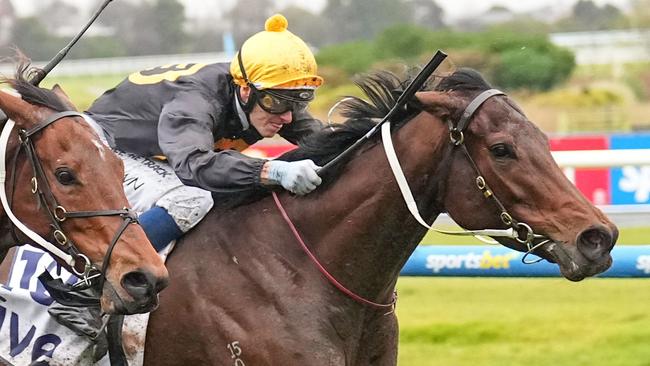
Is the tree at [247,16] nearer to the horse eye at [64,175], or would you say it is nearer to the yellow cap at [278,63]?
the yellow cap at [278,63]

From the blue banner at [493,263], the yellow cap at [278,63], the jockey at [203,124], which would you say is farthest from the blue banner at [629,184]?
the yellow cap at [278,63]

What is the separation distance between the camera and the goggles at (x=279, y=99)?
14.5ft

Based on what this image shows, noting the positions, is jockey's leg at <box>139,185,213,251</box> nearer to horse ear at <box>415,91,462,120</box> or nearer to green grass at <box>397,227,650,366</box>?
horse ear at <box>415,91,462,120</box>

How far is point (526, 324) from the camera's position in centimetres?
771

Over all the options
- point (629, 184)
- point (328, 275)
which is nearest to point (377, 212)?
point (328, 275)

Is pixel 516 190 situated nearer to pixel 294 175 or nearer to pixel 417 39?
pixel 294 175

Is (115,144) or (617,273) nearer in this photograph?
(115,144)

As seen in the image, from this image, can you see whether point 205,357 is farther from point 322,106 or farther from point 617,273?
point 322,106

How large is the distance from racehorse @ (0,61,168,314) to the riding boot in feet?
1.85

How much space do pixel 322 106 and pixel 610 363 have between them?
1788 centimetres

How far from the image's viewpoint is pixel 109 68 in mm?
30438

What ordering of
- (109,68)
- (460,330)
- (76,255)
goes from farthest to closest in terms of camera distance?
(109,68), (460,330), (76,255)

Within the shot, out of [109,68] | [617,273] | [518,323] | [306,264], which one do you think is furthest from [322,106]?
[306,264]

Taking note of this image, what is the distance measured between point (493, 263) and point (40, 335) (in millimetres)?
2666
